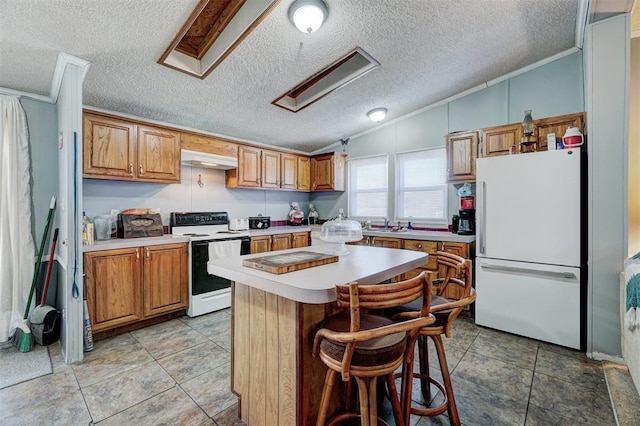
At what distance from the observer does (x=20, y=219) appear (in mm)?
2764

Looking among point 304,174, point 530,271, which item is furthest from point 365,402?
point 304,174

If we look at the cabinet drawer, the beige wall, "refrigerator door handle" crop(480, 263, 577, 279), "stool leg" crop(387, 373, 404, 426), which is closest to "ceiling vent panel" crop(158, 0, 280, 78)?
"stool leg" crop(387, 373, 404, 426)

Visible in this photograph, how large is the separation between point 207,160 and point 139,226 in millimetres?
1112

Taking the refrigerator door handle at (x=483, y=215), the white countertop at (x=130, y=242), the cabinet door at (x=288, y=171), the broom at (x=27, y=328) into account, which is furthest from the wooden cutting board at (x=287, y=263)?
the cabinet door at (x=288, y=171)

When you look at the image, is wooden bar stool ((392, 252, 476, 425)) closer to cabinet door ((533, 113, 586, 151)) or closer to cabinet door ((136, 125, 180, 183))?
cabinet door ((533, 113, 586, 151))

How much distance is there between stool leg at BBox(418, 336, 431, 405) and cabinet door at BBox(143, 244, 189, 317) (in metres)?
2.60

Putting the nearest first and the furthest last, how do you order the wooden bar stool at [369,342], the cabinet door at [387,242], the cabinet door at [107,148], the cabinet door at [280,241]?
the wooden bar stool at [369,342], the cabinet door at [107,148], the cabinet door at [387,242], the cabinet door at [280,241]

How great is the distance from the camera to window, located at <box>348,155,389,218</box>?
4766 millimetres

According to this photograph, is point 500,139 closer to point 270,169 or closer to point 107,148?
point 270,169

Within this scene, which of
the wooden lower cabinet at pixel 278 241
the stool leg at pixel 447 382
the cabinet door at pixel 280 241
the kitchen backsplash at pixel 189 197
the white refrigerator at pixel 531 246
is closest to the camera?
the stool leg at pixel 447 382

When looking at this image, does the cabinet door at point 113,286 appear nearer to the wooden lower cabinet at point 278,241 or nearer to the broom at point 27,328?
the broom at point 27,328

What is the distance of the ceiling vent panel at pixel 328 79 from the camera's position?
3.01 meters

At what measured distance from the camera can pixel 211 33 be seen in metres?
2.46

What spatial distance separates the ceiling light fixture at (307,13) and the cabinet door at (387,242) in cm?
266
